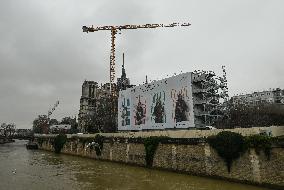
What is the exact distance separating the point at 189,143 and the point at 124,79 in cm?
9133

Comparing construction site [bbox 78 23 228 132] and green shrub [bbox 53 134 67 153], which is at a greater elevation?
construction site [bbox 78 23 228 132]

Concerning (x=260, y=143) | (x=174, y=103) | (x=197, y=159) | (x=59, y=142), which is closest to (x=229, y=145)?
(x=260, y=143)

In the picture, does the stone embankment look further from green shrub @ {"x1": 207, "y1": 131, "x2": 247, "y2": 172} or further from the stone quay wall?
green shrub @ {"x1": 207, "y1": 131, "x2": 247, "y2": 172}

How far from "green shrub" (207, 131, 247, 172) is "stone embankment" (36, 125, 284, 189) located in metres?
0.53

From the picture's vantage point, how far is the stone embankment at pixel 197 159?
Answer: 95.3 feet

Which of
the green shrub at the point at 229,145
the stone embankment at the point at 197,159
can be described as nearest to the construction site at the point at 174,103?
the stone embankment at the point at 197,159

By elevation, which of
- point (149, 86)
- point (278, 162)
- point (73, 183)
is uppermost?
point (149, 86)

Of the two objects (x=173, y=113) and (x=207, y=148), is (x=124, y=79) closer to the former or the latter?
(x=173, y=113)

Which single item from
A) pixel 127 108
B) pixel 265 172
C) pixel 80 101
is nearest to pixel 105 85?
pixel 80 101

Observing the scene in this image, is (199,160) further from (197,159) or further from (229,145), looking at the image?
(229,145)

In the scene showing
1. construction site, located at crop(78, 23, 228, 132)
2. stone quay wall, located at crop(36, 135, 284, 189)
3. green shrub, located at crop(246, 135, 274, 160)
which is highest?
construction site, located at crop(78, 23, 228, 132)

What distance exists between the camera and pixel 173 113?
6400cm

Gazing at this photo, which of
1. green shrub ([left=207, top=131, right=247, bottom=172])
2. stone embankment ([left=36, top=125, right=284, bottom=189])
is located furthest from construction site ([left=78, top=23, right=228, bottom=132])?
green shrub ([left=207, top=131, right=247, bottom=172])

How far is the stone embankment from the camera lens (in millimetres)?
29062
